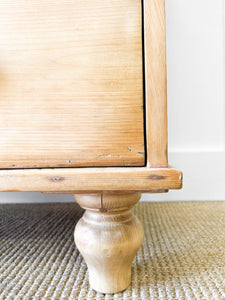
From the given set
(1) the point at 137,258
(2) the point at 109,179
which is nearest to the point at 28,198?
(1) the point at 137,258

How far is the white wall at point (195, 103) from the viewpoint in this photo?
32.5 inches

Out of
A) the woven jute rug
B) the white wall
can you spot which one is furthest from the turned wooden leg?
the white wall

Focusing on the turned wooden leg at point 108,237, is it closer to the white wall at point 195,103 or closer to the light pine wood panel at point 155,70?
the light pine wood panel at point 155,70

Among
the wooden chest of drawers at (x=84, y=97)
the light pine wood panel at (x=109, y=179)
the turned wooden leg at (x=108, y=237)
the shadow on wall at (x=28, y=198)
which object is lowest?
the shadow on wall at (x=28, y=198)

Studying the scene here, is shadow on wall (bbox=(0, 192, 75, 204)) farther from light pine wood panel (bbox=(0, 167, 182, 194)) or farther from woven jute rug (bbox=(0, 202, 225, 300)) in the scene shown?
light pine wood panel (bbox=(0, 167, 182, 194))

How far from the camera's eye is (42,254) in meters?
0.48

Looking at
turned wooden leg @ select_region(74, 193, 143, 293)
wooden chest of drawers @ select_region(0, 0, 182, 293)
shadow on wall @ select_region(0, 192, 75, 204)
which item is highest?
wooden chest of drawers @ select_region(0, 0, 182, 293)

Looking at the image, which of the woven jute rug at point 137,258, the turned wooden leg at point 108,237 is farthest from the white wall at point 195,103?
the turned wooden leg at point 108,237

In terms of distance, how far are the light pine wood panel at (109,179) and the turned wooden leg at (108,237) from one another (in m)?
0.03

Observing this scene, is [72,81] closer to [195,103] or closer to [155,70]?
[155,70]

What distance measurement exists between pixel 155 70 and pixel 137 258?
297 millimetres

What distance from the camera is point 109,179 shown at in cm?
30

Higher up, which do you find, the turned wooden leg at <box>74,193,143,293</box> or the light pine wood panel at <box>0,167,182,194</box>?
the light pine wood panel at <box>0,167,182,194</box>

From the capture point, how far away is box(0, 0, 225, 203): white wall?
32.5 inches
